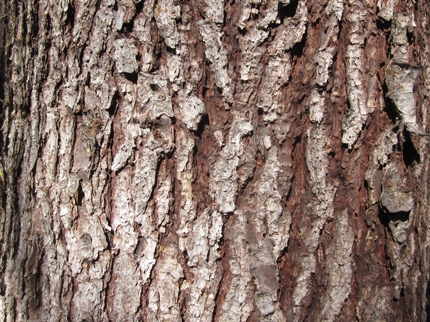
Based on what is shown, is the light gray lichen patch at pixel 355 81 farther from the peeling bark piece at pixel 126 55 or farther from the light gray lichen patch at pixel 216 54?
the peeling bark piece at pixel 126 55

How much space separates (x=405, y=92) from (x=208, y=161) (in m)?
0.72

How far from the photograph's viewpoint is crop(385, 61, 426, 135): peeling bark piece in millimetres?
1022

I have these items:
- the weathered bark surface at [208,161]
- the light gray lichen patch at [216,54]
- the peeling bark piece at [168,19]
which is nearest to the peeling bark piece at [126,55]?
the weathered bark surface at [208,161]

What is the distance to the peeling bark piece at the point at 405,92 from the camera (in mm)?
1022

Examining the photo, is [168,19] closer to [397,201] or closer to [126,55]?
[126,55]

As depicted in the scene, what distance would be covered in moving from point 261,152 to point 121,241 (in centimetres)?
57

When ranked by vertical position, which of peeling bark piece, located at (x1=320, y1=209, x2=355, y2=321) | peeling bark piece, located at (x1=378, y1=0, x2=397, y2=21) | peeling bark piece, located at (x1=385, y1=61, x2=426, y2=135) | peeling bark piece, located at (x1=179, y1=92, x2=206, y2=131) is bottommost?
peeling bark piece, located at (x1=320, y1=209, x2=355, y2=321)

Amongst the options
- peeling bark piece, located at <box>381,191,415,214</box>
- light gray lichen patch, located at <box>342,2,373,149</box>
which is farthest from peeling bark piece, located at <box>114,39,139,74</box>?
peeling bark piece, located at <box>381,191,415,214</box>

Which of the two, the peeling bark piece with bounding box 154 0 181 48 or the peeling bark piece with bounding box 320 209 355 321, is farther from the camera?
the peeling bark piece with bounding box 320 209 355 321

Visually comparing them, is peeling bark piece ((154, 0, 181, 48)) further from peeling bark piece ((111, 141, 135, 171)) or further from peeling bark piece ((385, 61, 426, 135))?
peeling bark piece ((385, 61, 426, 135))

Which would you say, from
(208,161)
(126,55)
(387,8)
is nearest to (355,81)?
(387,8)

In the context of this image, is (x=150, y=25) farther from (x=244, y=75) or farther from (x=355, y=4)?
(x=355, y=4)

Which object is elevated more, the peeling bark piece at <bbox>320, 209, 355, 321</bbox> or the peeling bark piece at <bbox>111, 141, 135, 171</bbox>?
the peeling bark piece at <bbox>111, 141, 135, 171</bbox>

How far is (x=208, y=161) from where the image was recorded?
3.39 ft
